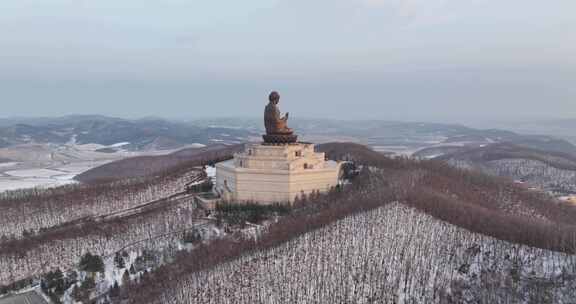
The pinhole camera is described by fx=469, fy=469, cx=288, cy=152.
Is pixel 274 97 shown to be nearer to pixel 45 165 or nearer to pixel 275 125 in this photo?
pixel 275 125

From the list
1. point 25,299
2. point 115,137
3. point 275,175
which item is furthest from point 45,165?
point 25,299

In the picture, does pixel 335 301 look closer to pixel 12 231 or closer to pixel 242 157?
pixel 242 157

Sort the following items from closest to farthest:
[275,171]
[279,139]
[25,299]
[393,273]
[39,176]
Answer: [393,273]
[25,299]
[275,171]
[279,139]
[39,176]

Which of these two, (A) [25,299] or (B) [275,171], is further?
(B) [275,171]

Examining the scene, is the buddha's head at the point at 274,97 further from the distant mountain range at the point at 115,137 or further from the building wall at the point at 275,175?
the distant mountain range at the point at 115,137

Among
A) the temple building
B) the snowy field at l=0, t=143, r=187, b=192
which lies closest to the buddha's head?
the temple building

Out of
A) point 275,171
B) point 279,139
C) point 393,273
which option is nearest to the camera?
point 393,273

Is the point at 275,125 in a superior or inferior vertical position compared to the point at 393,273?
superior

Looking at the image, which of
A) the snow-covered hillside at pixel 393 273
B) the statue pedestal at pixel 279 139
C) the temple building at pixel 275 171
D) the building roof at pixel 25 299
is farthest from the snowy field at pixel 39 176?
the snow-covered hillside at pixel 393 273

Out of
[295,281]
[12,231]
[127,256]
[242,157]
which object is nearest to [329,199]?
[242,157]
